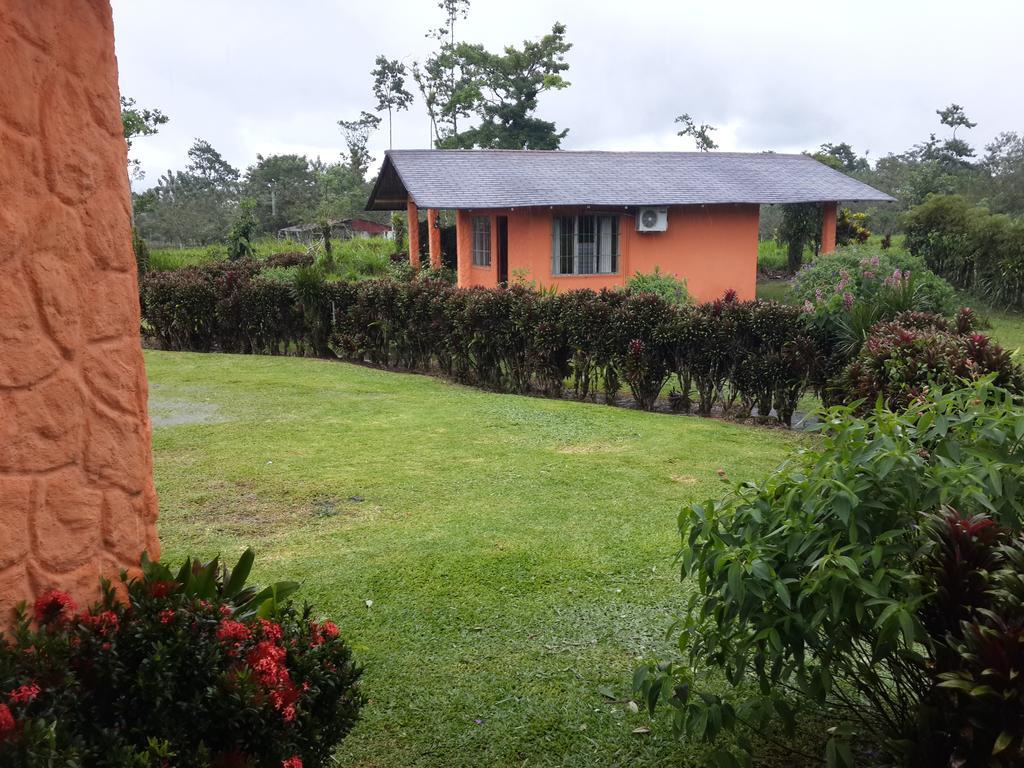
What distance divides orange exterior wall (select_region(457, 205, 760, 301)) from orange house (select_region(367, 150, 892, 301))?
0.02 metres

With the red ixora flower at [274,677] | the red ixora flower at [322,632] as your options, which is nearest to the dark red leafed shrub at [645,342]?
the red ixora flower at [322,632]

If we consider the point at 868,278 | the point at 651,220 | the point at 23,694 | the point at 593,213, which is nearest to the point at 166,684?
the point at 23,694

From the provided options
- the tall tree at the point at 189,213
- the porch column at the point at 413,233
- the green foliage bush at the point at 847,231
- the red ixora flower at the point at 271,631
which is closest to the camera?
the red ixora flower at the point at 271,631

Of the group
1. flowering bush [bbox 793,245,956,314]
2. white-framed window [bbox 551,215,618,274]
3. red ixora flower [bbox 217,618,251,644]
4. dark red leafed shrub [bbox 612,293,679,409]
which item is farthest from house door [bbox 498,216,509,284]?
red ixora flower [bbox 217,618,251,644]

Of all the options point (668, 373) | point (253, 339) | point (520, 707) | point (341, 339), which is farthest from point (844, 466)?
point (253, 339)

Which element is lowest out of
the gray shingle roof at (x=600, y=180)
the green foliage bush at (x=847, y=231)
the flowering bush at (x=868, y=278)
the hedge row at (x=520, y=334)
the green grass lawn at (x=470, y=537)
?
the green grass lawn at (x=470, y=537)

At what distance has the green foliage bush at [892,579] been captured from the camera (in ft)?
7.20

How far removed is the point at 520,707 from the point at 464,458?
415 centimetres

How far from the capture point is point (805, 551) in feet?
8.70

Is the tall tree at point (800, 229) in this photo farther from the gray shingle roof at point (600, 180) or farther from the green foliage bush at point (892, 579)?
the green foliage bush at point (892, 579)

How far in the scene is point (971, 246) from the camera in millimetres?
21781

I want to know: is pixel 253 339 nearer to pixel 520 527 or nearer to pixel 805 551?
pixel 520 527

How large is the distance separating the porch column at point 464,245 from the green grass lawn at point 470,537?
11.0 m

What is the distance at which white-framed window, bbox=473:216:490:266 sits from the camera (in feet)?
72.0
